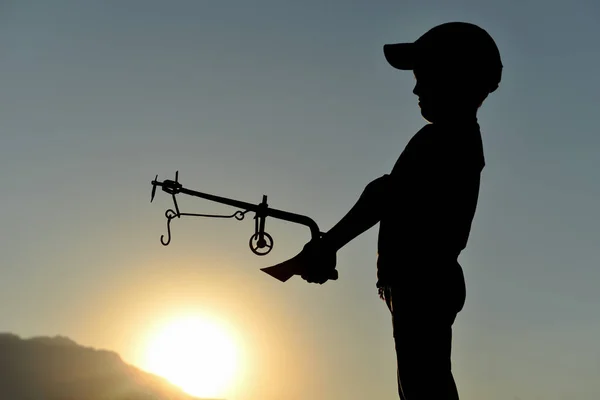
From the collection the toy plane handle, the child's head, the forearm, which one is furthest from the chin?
the toy plane handle

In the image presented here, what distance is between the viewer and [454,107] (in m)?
7.10

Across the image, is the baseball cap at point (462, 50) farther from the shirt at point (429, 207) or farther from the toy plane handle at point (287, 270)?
the toy plane handle at point (287, 270)

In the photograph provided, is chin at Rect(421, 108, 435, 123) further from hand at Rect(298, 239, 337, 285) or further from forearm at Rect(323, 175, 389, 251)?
hand at Rect(298, 239, 337, 285)

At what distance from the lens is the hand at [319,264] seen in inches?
273

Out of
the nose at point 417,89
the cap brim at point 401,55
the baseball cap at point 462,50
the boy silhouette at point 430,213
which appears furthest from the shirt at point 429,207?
the cap brim at point 401,55

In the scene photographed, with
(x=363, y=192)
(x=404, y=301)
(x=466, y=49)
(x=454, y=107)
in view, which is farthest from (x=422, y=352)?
(x=466, y=49)

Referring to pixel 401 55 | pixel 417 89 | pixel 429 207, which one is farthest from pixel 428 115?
pixel 429 207

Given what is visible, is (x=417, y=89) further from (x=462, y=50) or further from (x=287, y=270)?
(x=287, y=270)

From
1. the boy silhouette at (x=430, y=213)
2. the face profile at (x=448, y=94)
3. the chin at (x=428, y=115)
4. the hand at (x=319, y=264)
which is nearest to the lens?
the boy silhouette at (x=430, y=213)

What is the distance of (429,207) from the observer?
690 centimetres

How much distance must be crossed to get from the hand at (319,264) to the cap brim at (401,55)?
1.59 m

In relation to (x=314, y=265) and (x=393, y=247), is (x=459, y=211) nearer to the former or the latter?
(x=393, y=247)

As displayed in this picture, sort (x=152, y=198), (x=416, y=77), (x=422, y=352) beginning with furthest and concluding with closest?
(x=152, y=198)
(x=416, y=77)
(x=422, y=352)

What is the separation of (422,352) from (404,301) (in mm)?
406
